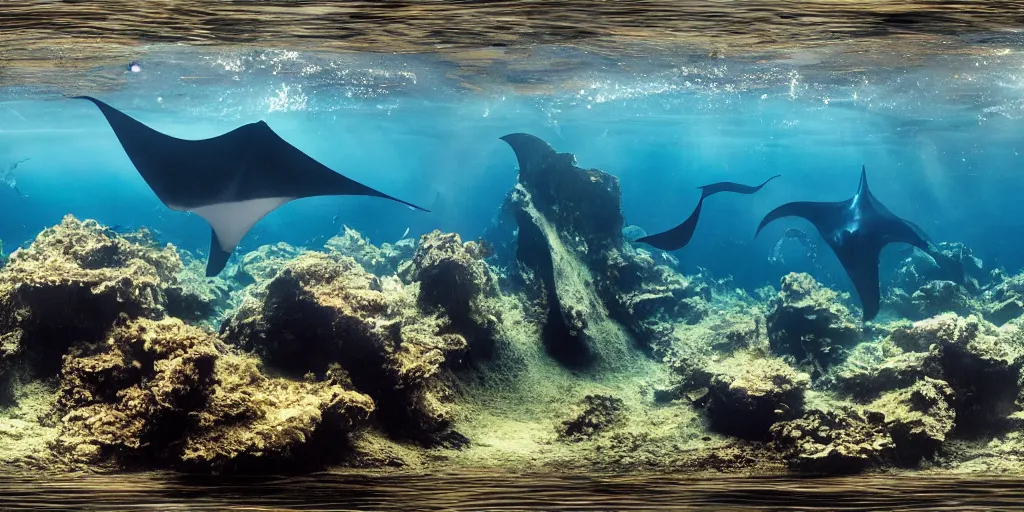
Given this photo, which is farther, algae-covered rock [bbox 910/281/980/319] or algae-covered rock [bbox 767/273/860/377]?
algae-covered rock [bbox 910/281/980/319]

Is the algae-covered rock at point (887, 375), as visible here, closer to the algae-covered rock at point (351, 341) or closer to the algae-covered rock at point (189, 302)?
the algae-covered rock at point (351, 341)

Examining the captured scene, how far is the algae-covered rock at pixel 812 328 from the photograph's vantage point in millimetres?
5668

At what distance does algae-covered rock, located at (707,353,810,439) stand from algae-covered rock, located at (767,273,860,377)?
1926 mm

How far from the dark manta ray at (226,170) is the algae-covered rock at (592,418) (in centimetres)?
272

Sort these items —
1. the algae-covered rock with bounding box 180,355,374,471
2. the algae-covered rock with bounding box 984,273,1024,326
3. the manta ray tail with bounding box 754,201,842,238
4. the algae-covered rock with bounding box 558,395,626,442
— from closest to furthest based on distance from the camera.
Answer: the algae-covered rock with bounding box 180,355,374,471
the algae-covered rock with bounding box 558,395,626,442
the manta ray tail with bounding box 754,201,842,238
the algae-covered rock with bounding box 984,273,1024,326

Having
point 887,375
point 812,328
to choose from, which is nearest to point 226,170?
point 887,375

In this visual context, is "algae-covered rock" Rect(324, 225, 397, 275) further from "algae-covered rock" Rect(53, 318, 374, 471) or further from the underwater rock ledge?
"algae-covered rock" Rect(53, 318, 374, 471)

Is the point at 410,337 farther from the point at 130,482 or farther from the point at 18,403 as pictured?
the point at 18,403

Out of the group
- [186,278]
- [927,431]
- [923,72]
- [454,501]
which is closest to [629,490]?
[454,501]

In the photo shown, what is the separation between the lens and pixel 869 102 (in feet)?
56.2

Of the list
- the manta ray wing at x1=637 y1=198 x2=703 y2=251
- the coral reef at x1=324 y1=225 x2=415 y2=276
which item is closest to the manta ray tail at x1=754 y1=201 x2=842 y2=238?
the manta ray wing at x1=637 y1=198 x2=703 y2=251

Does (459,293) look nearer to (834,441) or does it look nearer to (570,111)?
(834,441)

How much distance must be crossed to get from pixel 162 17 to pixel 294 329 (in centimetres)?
243

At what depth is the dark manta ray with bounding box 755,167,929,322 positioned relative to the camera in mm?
7305
